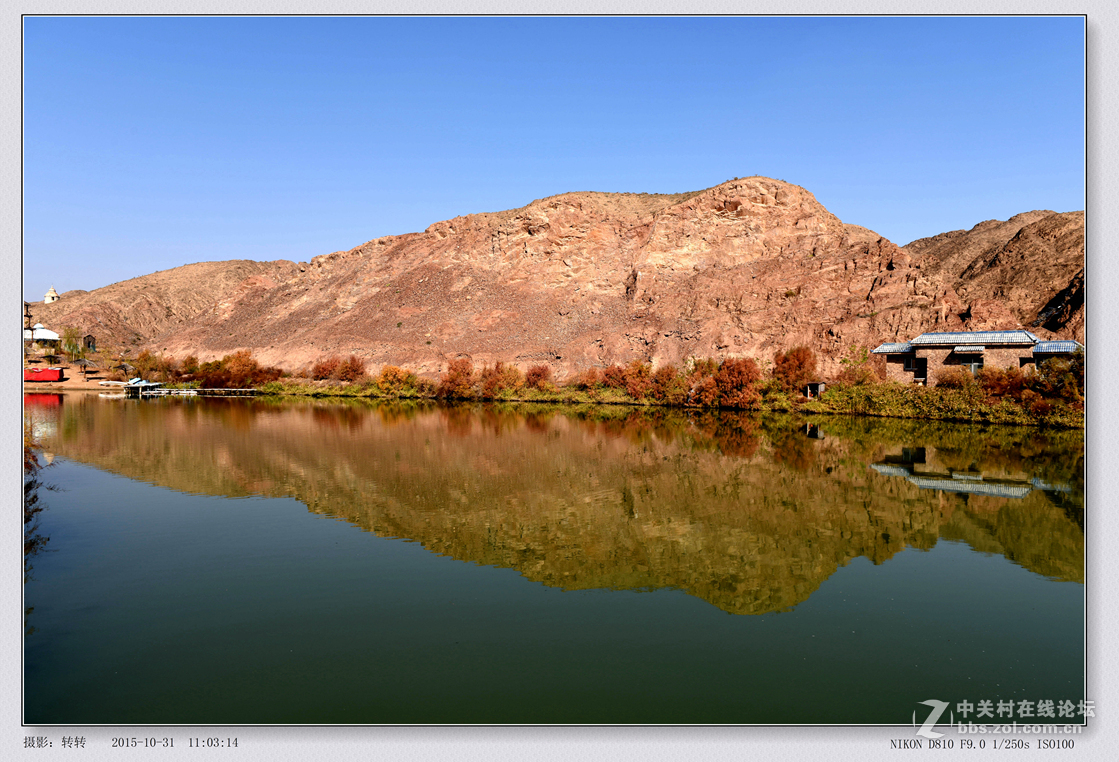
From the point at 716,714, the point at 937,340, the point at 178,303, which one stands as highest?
the point at 178,303

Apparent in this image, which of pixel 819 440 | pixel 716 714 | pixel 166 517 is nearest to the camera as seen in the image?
pixel 716 714

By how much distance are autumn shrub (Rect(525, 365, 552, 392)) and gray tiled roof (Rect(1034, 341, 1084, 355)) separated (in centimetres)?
3541

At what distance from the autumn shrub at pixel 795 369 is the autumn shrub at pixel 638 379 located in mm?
10019

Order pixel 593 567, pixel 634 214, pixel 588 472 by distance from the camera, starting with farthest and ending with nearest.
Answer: pixel 634 214 → pixel 588 472 → pixel 593 567

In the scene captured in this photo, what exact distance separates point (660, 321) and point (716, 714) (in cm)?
5862

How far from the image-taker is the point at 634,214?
85.2m

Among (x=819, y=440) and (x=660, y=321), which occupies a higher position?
(x=660, y=321)

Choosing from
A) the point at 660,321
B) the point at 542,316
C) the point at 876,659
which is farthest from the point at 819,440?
the point at 542,316

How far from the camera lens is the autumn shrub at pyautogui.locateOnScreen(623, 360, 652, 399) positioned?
55469 millimetres

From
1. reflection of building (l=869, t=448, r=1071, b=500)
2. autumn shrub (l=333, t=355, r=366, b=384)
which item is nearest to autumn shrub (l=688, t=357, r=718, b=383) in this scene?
reflection of building (l=869, t=448, r=1071, b=500)

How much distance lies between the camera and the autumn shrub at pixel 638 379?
5547 cm

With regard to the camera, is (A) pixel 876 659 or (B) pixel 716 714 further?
(A) pixel 876 659

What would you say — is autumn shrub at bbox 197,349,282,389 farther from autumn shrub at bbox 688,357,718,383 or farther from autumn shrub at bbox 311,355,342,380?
autumn shrub at bbox 688,357,718,383

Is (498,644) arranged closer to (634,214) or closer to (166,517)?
(166,517)
